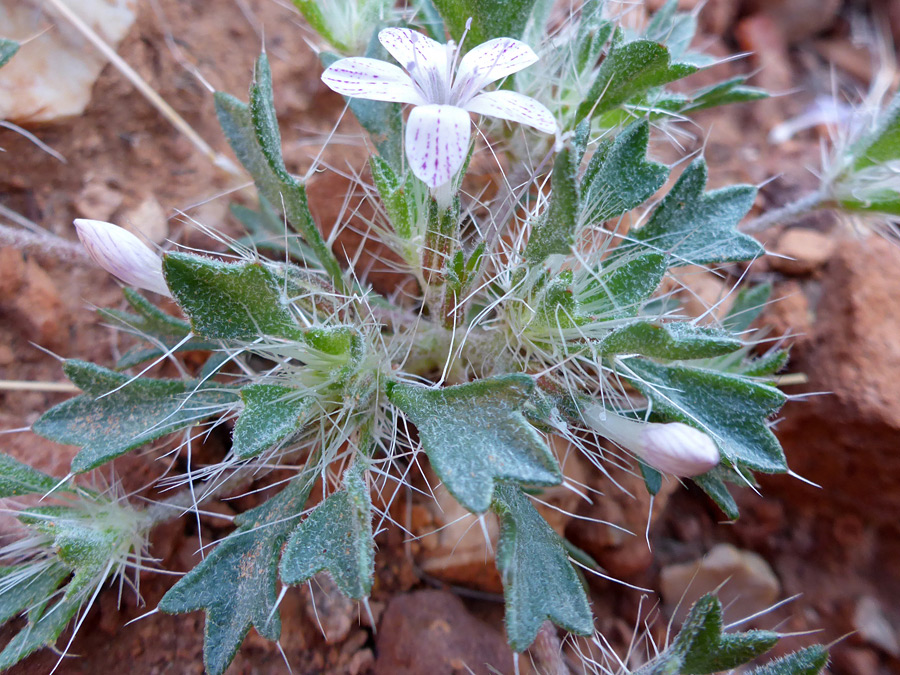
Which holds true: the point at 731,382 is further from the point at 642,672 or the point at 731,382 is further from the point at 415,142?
the point at 415,142

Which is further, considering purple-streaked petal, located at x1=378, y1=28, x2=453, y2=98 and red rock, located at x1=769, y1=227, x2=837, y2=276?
red rock, located at x1=769, y1=227, x2=837, y2=276

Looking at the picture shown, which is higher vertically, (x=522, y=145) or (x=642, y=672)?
(x=522, y=145)

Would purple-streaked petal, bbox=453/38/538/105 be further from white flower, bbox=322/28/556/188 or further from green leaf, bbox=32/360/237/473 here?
green leaf, bbox=32/360/237/473

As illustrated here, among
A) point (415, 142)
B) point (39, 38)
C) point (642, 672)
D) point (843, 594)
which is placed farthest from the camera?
point (843, 594)

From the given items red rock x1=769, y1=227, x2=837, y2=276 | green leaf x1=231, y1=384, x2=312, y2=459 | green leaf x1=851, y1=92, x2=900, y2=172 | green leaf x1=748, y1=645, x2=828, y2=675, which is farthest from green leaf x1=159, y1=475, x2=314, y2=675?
red rock x1=769, y1=227, x2=837, y2=276

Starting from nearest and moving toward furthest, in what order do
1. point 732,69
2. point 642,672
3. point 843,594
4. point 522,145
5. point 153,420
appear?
point 642,672 < point 153,420 < point 522,145 < point 843,594 < point 732,69

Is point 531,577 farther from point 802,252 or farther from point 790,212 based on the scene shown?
point 802,252

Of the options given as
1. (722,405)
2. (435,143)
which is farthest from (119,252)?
(722,405)

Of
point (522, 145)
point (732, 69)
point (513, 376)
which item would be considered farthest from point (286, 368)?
point (732, 69)

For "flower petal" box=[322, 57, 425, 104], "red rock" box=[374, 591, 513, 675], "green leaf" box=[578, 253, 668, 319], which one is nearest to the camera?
"flower petal" box=[322, 57, 425, 104]
